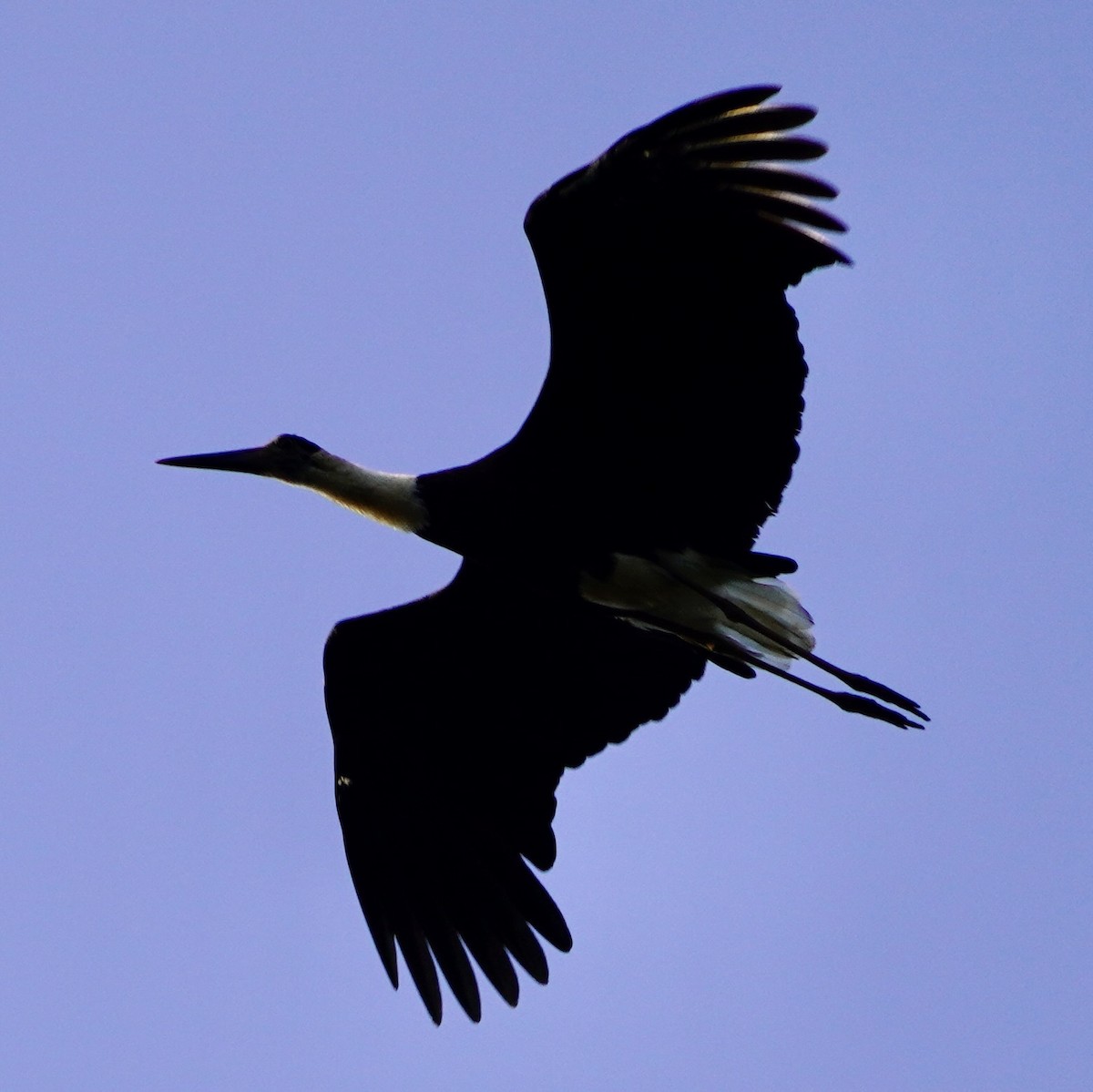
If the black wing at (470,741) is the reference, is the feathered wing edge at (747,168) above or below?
above

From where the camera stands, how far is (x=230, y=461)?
9023 millimetres

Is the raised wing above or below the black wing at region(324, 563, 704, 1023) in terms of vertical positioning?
above

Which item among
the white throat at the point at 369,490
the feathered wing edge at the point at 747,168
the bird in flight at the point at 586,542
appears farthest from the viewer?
the white throat at the point at 369,490

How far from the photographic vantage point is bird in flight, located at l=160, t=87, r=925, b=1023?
722cm

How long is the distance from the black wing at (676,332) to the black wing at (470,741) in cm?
70

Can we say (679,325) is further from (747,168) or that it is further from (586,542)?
(586,542)

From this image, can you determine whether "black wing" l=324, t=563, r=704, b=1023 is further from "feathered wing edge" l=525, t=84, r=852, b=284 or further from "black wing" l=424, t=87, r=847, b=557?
"feathered wing edge" l=525, t=84, r=852, b=284

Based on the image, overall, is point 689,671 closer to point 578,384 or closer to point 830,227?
point 578,384

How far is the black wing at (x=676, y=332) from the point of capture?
23.3 ft

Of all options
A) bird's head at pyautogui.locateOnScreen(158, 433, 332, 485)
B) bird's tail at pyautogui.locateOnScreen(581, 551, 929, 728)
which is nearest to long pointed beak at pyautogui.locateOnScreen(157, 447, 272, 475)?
bird's head at pyautogui.locateOnScreen(158, 433, 332, 485)

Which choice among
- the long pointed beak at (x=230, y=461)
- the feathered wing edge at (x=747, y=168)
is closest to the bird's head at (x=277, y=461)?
the long pointed beak at (x=230, y=461)

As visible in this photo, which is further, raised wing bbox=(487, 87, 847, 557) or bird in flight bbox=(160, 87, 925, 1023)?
bird in flight bbox=(160, 87, 925, 1023)

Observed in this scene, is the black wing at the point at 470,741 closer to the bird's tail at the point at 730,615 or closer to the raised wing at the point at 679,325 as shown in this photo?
the bird's tail at the point at 730,615

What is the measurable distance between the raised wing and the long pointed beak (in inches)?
57.6
